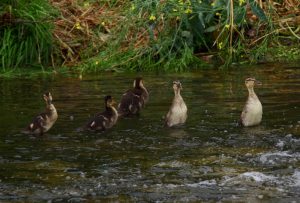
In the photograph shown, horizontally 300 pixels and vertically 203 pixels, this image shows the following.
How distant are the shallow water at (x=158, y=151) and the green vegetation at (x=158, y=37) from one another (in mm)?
2404

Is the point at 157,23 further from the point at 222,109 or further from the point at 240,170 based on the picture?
the point at 240,170

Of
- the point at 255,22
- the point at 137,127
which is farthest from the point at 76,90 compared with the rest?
the point at 255,22

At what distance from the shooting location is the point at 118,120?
37.1 ft

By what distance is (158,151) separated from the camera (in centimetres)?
919

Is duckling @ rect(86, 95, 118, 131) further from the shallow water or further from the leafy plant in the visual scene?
the leafy plant


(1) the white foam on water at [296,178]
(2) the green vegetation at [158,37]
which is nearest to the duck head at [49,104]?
(1) the white foam on water at [296,178]

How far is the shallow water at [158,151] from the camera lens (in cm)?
765

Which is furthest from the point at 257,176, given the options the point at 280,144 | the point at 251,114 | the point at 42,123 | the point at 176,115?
the point at 42,123

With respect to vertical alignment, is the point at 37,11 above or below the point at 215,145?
above

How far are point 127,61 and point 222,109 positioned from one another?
15.5 ft

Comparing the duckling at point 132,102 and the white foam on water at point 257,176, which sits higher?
the duckling at point 132,102

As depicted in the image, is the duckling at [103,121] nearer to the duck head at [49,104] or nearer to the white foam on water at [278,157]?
the duck head at [49,104]

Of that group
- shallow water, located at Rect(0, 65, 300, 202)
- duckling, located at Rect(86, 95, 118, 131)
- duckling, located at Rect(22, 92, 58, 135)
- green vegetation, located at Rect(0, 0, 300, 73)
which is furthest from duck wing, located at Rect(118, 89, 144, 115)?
green vegetation, located at Rect(0, 0, 300, 73)

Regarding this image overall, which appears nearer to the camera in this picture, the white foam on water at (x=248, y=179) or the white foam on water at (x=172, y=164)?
the white foam on water at (x=248, y=179)
